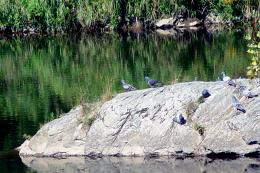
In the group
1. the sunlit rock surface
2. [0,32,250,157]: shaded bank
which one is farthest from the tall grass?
the sunlit rock surface

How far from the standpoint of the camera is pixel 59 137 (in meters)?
19.7

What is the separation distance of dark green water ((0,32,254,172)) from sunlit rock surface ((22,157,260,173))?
2.31 feet

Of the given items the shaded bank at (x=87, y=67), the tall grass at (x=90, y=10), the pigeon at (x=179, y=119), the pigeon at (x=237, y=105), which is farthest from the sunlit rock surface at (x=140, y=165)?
the tall grass at (x=90, y=10)

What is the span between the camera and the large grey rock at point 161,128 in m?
17.9

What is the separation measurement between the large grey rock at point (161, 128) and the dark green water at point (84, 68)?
62.2 inches

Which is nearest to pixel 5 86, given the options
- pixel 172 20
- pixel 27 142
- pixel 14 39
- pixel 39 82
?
pixel 39 82

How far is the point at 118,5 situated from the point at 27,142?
54.6m

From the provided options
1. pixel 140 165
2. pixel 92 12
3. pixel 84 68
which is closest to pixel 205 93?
pixel 140 165

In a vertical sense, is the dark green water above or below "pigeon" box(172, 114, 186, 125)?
below

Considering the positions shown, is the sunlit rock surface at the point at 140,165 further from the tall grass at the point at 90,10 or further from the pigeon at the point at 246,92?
the tall grass at the point at 90,10

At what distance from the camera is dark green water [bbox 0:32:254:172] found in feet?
84.0

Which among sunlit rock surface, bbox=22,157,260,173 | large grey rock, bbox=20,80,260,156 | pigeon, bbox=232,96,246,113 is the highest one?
pigeon, bbox=232,96,246,113

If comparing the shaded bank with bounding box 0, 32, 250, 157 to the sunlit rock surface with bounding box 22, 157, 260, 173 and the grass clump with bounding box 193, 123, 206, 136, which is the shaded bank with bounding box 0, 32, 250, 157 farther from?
the grass clump with bounding box 193, 123, 206, 136

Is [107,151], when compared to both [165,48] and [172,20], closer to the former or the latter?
[165,48]
